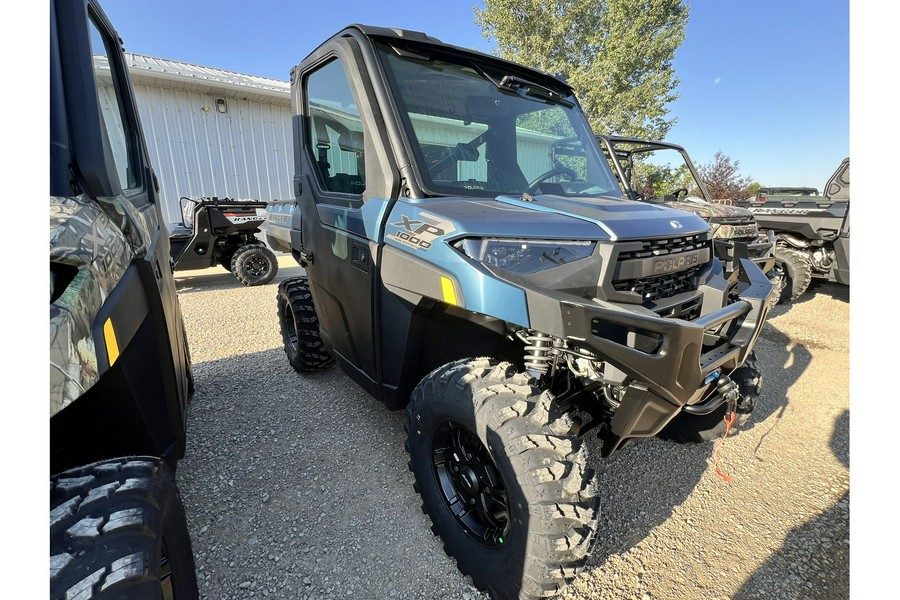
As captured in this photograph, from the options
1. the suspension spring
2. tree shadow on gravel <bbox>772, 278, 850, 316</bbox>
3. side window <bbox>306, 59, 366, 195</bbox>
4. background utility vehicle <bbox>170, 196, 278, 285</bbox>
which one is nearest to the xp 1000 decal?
side window <bbox>306, 59, 366, 195</bbox>

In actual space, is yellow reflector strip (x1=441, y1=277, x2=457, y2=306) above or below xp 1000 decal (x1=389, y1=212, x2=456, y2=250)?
below

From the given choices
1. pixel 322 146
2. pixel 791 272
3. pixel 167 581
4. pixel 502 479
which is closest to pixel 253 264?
pixel 322 146

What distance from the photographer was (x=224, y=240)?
312 inches

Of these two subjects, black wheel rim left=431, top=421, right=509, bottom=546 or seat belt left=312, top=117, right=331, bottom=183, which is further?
seat belt left=312, top=117, right=331, bottom=183

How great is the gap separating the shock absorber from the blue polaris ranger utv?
1cm

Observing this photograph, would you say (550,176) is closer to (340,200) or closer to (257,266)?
(340,200)

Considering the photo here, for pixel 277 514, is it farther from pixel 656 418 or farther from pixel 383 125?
pixel 383 125

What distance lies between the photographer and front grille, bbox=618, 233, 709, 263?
1.71 m

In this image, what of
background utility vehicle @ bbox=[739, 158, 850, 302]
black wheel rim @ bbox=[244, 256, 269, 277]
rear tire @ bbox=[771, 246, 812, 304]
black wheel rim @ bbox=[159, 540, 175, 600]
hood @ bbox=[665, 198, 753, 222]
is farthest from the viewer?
black wheel rim @ bbox=[244, 256, 269, 277]

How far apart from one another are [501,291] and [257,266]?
7.70 metres

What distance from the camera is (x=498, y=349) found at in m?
2.34

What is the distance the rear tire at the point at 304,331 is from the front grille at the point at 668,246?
8.24 feet

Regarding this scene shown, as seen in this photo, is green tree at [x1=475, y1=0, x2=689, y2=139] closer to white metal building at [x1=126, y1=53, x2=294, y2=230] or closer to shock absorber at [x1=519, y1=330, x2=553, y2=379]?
white metal building at [x1=126, y1=53, x2=294, y2=230]

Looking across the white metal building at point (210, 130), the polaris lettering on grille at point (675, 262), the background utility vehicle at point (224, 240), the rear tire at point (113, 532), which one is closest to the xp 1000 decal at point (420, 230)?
the polaris lettering on grille at point (675, 262)
